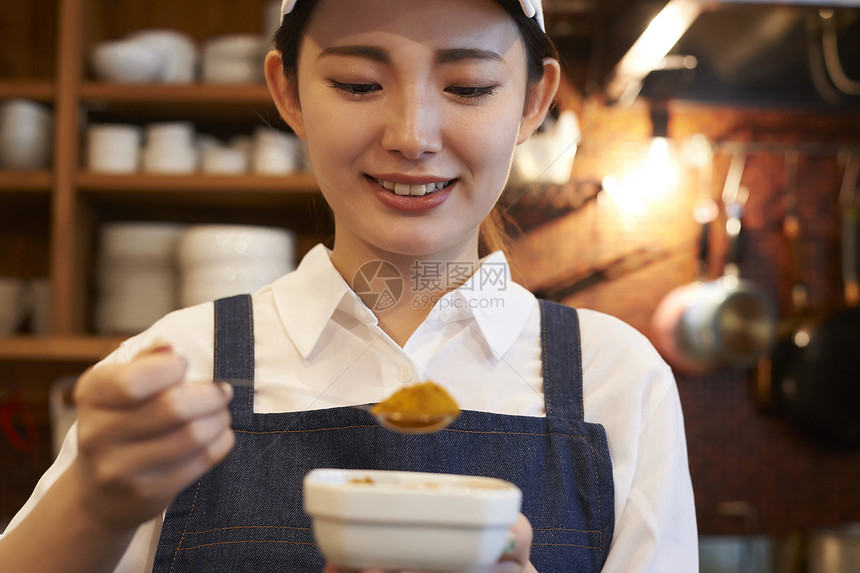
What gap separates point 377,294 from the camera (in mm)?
975

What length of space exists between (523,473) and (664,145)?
2042mm

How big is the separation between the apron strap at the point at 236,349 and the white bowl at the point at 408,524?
1.26 feet

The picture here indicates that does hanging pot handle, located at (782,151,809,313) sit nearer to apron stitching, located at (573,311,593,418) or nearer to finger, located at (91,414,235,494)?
apron stitching, located at (573,311,593,418)

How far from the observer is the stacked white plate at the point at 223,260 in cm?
191

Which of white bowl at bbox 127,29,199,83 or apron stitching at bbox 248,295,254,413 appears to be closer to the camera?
apron stitching at bbox 248,295,254,413

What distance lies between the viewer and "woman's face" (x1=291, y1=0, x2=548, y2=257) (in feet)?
2.66

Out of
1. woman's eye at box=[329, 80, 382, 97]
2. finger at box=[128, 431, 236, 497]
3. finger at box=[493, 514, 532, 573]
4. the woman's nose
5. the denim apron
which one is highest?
woman's eye at box=[329, 80, 382, 97]

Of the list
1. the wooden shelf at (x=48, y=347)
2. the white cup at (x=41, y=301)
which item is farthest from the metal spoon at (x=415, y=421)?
the white cup at (x=41, y=301)

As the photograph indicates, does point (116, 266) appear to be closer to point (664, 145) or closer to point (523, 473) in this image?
point (523, 473)

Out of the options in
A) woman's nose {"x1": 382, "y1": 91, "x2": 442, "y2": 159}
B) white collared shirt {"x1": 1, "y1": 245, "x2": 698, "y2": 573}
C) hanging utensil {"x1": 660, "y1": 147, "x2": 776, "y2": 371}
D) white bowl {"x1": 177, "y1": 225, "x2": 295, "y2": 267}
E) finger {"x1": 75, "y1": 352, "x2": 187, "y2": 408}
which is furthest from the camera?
hanging utensil {"x1": 660, "y1": 147, "x2": 776, "y2": 371}

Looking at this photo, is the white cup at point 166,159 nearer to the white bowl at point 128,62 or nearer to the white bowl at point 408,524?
the white bowl at point 128,62

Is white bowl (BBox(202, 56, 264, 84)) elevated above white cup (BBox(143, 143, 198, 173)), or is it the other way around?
white bowl (BBox(202, 56, 264, 84))

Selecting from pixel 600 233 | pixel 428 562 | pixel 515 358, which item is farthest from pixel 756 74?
pixel 428 562

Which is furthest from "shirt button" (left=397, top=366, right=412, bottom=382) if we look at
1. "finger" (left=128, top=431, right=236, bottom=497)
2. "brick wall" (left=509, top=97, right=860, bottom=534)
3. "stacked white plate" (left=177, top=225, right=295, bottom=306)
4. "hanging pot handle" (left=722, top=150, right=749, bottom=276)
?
"hanging pot handle" (left=722, top=150, right=749, bottom=276)
